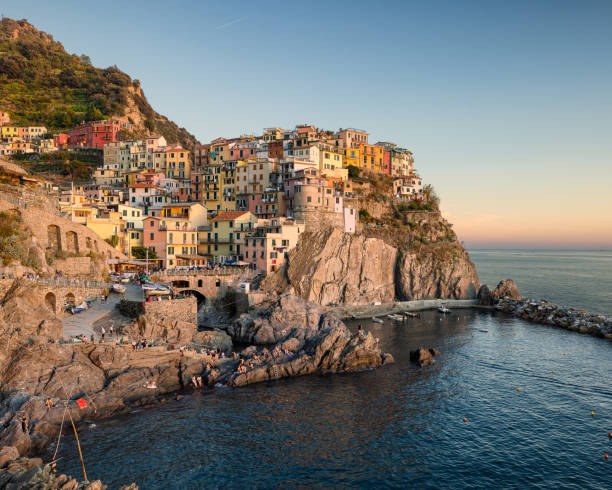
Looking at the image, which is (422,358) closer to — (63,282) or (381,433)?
(381,433)

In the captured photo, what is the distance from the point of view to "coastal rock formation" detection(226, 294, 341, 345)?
52.5m

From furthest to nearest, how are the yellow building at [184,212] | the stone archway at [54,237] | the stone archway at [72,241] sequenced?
the yellow building at [184,212]
the stone archway at [72,241]
the stone archway at [54,237]

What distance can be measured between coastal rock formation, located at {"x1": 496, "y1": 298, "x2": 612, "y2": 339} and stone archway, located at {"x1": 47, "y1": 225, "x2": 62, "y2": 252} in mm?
75281

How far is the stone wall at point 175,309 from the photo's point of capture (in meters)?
46.5

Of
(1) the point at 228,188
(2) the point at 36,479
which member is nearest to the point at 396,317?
(1) the point at 228,188

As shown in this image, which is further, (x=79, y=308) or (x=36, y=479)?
(x=79, y=308)

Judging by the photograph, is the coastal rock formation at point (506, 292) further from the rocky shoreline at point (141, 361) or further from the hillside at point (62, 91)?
the hillside at point (62, 91)

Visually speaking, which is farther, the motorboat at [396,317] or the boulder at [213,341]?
the motorboat at [396,317]

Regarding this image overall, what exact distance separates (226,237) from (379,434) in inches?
2071

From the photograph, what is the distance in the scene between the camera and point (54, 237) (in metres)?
54.4

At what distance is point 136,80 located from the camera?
528 ft

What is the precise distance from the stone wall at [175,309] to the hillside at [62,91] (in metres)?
107

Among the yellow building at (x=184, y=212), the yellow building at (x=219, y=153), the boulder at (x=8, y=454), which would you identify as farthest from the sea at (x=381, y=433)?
the yellow building at (x=219, y=153)

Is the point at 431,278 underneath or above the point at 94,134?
underneath
